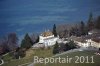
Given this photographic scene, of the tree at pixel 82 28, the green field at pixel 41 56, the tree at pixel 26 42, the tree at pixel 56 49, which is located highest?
the tree at pixel 82 28

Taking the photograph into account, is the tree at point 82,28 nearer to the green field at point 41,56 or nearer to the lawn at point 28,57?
the green field at point 41,56

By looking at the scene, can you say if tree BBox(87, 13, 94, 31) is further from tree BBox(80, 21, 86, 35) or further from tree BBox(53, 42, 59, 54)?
tree BBox(53, 42, 59, 54)

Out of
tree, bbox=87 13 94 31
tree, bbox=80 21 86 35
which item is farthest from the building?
tree, bbox=87 13 94 31

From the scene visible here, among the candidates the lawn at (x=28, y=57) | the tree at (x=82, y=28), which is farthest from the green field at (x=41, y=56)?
the tree at (x=82, y=28)

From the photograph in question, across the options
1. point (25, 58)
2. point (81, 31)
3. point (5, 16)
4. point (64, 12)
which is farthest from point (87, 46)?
point (5, 16)

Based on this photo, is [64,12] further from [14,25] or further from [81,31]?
[14,25]

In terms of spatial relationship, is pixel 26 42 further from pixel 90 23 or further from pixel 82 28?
pixel 90 23
